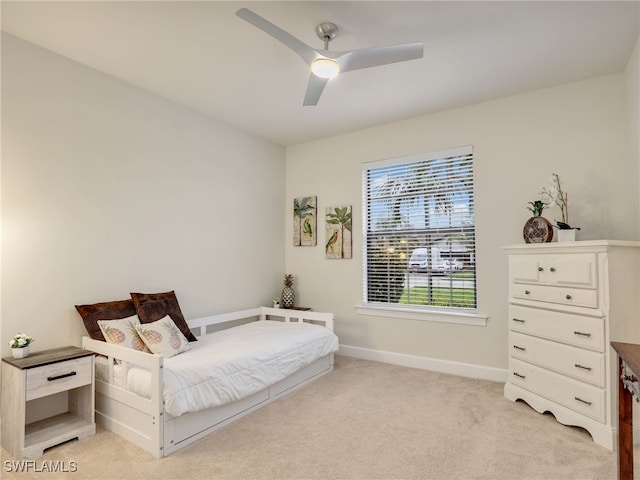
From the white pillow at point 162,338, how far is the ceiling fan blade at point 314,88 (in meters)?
2.03

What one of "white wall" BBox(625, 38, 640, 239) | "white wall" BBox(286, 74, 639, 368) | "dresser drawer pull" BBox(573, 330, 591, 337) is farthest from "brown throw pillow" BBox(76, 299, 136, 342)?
"white wall" BBox(625, 38, 640, 239)

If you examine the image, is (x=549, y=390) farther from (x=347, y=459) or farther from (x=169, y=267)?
(x=169, y=267)

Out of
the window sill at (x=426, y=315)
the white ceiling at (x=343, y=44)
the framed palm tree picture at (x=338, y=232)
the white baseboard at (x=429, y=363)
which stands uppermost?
the white ceiling at (x=343, y=44)

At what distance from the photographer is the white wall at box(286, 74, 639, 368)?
298cm

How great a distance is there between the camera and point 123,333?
264 centimetres

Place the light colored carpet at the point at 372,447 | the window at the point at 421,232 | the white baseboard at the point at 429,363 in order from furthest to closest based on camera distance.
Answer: the window at the point at 421,232, the white baseboard at the point at 429,363, the light colored carpet at the point at 372,447

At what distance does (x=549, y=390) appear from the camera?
265cm

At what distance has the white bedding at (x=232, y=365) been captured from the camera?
7.47ft

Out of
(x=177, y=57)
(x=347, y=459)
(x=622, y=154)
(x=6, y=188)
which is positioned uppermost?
(x=177, y=57)

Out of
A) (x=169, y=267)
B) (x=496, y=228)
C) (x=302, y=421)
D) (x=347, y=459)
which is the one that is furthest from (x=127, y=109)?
(x=496, y=228)

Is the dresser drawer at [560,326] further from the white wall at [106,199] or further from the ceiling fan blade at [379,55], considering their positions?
the white wall at [106,199]

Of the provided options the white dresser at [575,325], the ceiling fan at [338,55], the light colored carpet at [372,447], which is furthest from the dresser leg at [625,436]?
the ceiling fan at [338,55]

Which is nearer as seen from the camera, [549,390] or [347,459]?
[347,459]

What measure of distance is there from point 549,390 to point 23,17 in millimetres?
4424
